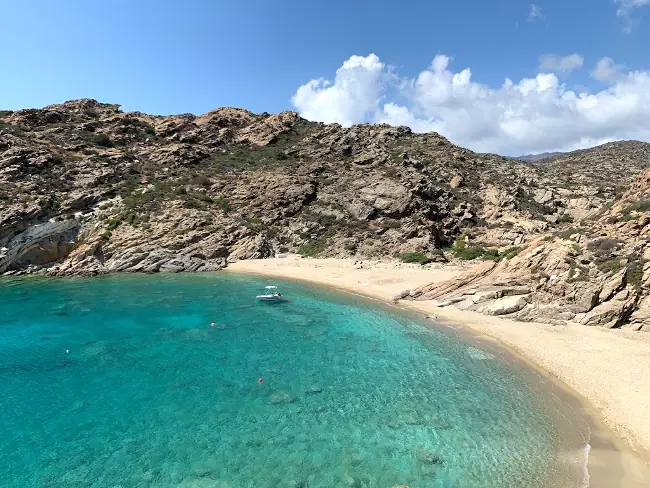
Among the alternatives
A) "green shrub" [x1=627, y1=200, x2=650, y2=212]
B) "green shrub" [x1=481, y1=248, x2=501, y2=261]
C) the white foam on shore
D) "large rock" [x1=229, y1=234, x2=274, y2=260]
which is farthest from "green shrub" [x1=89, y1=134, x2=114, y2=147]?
the white foam on shore

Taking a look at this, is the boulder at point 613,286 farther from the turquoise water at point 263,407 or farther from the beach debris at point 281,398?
the beach debris at point 281,398

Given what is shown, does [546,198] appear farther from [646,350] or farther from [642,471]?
[642,471]

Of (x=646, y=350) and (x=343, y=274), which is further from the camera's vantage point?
(x=343, y=274)

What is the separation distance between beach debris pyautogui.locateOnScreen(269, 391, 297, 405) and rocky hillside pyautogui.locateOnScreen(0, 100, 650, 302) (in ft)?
94.0

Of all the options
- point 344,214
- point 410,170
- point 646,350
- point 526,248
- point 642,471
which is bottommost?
point 642,471

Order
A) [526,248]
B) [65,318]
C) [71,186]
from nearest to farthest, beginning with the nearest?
1. [65,318]
2. [526,248]
3. [71,186]

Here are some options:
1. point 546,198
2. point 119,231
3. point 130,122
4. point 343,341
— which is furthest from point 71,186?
point 546,198

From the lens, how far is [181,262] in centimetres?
4244

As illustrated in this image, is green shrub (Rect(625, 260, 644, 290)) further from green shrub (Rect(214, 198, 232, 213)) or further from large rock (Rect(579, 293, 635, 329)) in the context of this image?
green shrub (Rect(214, 198, 232, 213))

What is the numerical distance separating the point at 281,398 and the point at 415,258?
96.8 ft

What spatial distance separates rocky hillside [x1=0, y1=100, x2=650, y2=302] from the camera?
4300cm

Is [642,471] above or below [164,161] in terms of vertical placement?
below

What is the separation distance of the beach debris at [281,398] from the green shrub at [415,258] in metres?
28.4

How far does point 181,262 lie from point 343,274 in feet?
56.7
